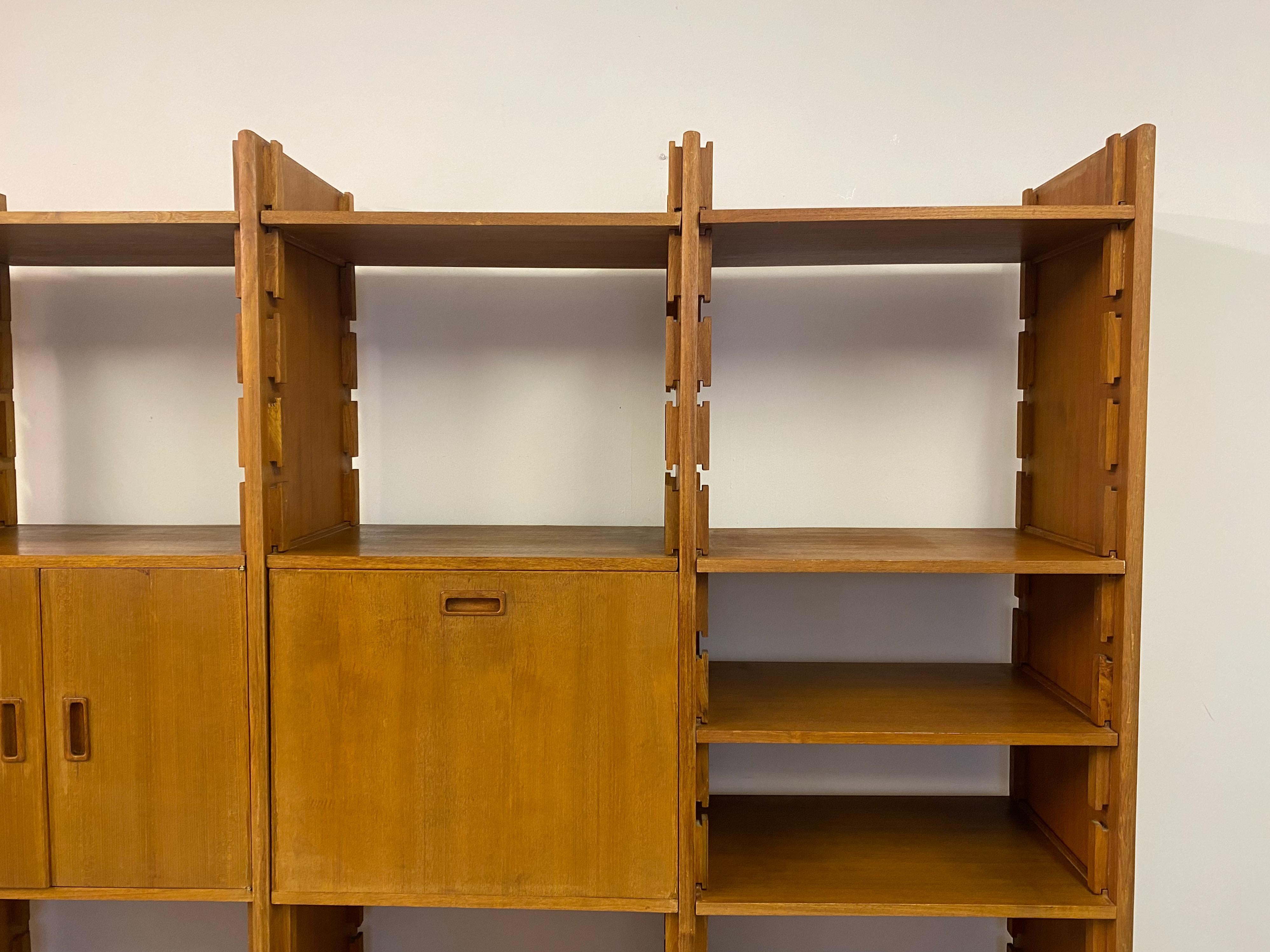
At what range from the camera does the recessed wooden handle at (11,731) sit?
159 cm

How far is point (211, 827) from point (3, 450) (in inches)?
43.8

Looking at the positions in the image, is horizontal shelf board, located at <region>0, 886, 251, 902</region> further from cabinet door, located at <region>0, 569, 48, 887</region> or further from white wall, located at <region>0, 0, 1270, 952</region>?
white wall, located at <region>0, 0, 1270, 952</region>

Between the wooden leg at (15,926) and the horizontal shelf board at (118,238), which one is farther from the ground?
the horizontal shelf board at (118,238)

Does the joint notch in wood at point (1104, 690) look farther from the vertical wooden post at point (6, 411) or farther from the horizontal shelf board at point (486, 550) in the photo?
the vertical wooden post at point (6, 411)

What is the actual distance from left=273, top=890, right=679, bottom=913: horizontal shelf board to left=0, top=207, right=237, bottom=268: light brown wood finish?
132 cm

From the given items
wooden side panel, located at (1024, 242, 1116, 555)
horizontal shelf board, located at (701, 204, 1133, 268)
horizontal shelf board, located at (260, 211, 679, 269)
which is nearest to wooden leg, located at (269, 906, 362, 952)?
horizontal shelf board, located at (260, 211, 679, 269)

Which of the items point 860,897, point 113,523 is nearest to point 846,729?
point 860,897

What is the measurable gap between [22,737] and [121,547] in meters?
0.40

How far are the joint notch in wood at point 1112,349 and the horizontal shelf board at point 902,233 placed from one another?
0.61ft

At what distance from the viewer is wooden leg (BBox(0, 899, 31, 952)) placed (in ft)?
6.51

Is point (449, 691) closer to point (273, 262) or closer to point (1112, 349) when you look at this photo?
point (273, 262)

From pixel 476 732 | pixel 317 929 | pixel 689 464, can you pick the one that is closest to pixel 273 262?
pixel 689 464

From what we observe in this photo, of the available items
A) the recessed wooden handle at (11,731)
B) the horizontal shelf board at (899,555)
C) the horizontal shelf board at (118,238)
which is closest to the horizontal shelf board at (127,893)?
the recessed wooden handle at (11,731)

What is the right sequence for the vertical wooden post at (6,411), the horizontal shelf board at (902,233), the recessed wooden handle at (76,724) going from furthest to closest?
the vertical wooden post at (6,411) < the recessed wooden handle at (76,724) < the horizontal shelf board at (902,233)
